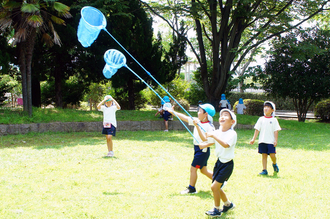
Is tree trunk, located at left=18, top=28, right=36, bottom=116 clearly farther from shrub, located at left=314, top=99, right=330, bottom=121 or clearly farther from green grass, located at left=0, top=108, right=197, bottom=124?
shrub, located at left=314, top=99, right=330, bottom=121

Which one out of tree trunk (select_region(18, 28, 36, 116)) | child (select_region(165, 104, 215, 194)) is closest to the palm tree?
tree trunk (select_region(18, 28, 36, 116))

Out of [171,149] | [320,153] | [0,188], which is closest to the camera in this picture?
[0,188]

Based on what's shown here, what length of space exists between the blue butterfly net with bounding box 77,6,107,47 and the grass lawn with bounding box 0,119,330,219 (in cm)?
275

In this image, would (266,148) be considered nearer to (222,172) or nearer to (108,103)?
(222,172)

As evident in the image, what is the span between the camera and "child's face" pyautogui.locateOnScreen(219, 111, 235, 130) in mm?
4004

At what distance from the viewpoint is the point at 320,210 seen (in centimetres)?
414

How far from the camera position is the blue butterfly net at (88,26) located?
19.3 feet

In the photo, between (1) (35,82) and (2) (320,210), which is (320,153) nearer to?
(2) (320,210)

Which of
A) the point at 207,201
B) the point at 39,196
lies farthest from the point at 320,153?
the point at 39,196

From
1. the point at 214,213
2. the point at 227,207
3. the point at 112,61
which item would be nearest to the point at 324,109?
the point at 112,61

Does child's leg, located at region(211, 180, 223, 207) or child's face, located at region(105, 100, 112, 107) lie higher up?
child's face, located at region(105, 100, 112, 107)

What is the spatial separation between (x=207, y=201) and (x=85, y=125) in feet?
30.8

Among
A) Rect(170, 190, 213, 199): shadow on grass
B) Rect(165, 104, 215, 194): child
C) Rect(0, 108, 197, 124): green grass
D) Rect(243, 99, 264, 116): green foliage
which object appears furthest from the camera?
Rect(243, 99, 264, 116): green foliage

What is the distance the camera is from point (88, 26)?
5.81 metres
